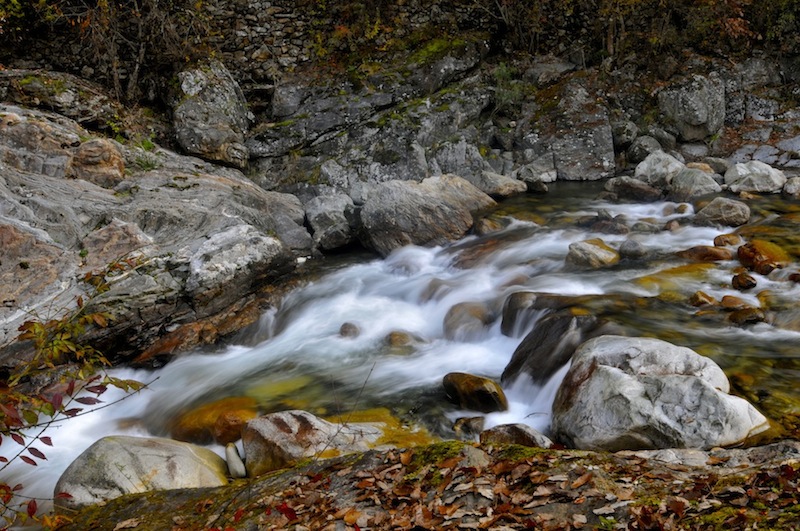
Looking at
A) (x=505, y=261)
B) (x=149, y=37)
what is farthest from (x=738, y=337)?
(x=149, y=37)

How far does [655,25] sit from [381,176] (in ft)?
33.7

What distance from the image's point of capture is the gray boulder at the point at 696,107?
1474cm

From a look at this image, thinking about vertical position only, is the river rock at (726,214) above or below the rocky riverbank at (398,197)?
below

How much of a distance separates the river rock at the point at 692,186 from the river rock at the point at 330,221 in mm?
7493

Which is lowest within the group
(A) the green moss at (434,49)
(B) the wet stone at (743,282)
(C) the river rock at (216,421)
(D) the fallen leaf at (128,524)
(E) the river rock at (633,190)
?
(C) the river rock at (216,421)

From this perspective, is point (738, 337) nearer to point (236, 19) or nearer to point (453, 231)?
point (453, 231)

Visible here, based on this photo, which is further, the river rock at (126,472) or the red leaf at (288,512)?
the river rock at (126,472)

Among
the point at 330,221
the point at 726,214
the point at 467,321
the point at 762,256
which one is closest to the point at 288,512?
the point at 467,321

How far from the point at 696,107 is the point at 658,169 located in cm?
325

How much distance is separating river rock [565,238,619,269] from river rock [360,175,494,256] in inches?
114

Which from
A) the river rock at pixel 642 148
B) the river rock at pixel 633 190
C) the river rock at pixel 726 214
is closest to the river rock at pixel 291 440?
the river rock at pixel 726 214

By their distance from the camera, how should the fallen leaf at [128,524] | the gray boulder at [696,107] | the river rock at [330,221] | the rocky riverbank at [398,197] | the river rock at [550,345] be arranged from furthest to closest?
the gray boulder at [696,107]
the river rock at [330,221]
the river rock at [550,345]
the fallen leaf at [128,524]
the rocky riverbank at [398,197]

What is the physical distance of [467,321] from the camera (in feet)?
24.7

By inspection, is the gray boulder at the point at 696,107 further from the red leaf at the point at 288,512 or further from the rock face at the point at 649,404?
the red leaf at the point at 288,512
